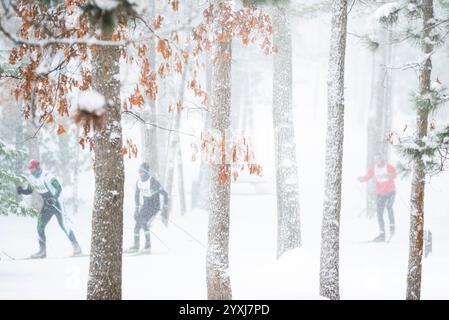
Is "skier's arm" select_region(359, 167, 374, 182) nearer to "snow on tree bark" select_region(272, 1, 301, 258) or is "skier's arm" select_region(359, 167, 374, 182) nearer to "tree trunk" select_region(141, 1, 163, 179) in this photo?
"snow on tree bark" select_region(272, 1, 301, 258)

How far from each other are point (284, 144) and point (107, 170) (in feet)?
18.4

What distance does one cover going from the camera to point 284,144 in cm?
1000

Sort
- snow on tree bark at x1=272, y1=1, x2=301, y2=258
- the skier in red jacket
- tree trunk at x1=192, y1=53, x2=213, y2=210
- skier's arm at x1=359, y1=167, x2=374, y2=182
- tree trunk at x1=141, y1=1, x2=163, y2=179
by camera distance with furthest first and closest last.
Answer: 1. tree trunk at x1=192, y1=53, x2=213, y2=210
2. tree trunk at x1=141, y1=1, x2=163, y2=179
3. skier's arm at x1=359, y1=167, x2=374, y2=182
4. the skier in red jacket
5. snow on tree bark at x1=272, y1=1, x2=301, y2=258

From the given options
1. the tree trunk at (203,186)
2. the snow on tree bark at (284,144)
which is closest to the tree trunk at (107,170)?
the snow on tree bark at (284,144)

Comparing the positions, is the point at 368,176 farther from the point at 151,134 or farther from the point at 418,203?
the point at 151,134

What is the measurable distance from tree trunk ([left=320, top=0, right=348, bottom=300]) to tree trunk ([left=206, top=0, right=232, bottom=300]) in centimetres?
153

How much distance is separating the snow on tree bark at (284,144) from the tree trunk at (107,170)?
17.2ft

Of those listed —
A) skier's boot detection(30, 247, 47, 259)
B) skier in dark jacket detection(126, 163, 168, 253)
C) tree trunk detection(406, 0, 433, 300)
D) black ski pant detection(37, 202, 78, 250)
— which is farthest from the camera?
skier in dark jacket detection(126, 163, 168, 253)

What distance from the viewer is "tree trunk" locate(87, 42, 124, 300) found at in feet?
16.5

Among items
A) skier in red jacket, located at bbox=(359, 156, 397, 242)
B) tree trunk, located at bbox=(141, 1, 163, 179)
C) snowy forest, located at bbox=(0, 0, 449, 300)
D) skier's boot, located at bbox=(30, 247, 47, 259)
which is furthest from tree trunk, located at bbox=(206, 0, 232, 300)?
tree trunk, located at bbox=(141, 1, 163, 179)

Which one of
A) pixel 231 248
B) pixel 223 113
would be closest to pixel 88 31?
pixel 223 113

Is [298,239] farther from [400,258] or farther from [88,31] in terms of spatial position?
[88,31]

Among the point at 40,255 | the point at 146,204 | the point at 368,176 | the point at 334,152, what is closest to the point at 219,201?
the point at 334,152
